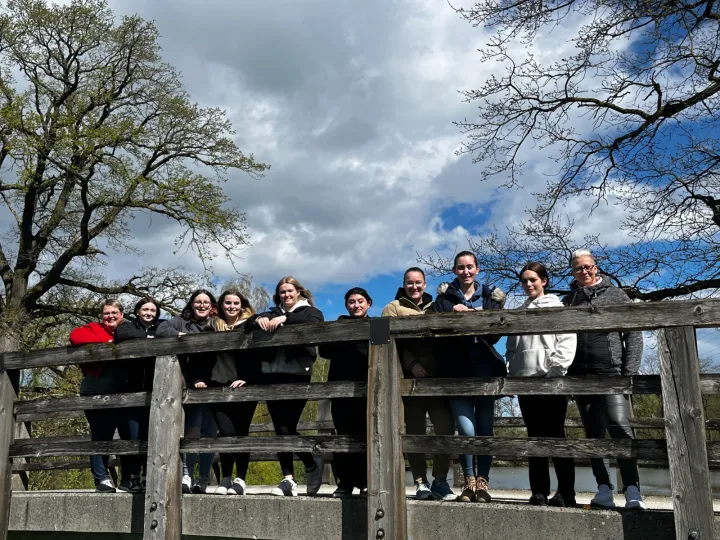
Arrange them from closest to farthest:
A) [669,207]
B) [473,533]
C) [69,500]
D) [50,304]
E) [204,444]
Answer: [473,533]
[204,444]
[69,500]
[669,207]
[50,304]

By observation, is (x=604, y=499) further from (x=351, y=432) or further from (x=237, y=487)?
(x=237, y=487)

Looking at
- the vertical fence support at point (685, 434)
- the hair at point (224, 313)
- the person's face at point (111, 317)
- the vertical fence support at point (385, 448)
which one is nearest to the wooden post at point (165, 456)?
the hair at point (224, 313)

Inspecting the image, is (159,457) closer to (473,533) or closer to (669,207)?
(473,533)

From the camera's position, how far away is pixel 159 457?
5320 mm

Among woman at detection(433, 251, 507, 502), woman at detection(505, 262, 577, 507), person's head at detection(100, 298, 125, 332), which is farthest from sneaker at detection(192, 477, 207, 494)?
woman at detection(505, 262, 577, 507)

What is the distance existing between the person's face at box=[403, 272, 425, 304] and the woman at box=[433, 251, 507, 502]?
7.6 inches

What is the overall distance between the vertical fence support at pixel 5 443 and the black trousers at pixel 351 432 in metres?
3.03

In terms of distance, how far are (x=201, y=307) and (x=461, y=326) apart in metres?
2.55

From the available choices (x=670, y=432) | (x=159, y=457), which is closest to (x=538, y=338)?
(x=670, y=432)

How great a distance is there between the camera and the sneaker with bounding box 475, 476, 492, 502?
15.2ft

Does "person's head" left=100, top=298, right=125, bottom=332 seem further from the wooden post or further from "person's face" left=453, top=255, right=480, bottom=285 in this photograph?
"person's face" left=453, top=255, right=480, bottom=285

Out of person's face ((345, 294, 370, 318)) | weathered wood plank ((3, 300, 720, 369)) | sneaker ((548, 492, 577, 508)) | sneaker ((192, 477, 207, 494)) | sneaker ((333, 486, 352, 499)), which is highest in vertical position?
person's face ((345, 294, 370, 318))

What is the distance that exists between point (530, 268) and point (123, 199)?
48.5ft

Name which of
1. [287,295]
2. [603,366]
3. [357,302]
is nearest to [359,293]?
[357,302]
